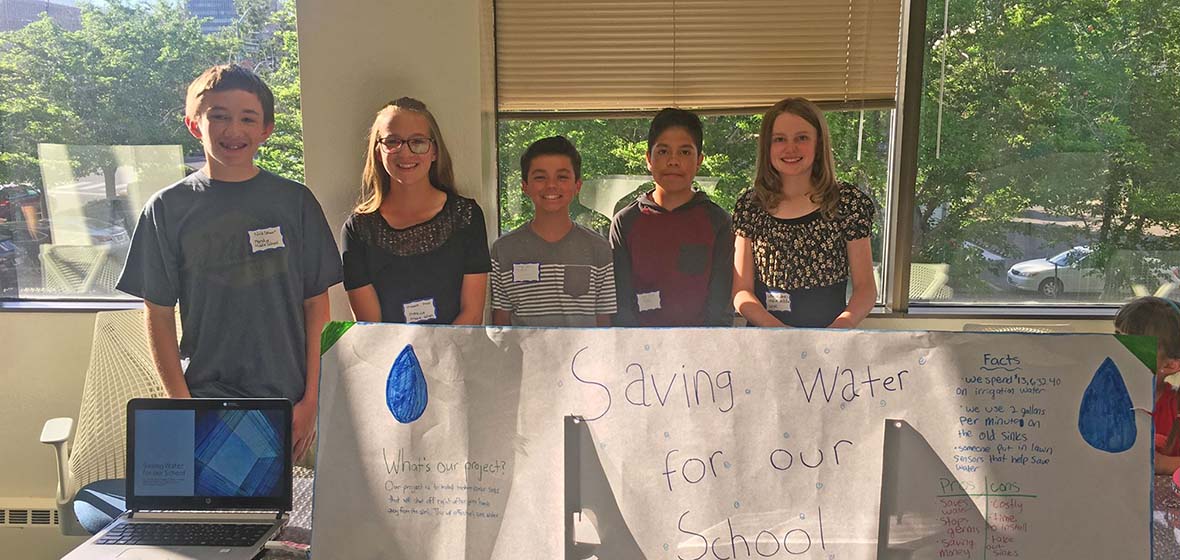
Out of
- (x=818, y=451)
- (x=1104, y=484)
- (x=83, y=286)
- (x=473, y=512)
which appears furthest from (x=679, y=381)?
(x=83, y=286)

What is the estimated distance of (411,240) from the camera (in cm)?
233

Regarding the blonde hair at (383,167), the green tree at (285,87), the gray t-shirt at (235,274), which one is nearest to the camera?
the gray t-shirt at (235,274)

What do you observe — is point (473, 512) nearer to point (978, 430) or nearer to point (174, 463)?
point (174, 463)

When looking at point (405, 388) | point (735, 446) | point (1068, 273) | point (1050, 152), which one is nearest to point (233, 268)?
point (405, 388)

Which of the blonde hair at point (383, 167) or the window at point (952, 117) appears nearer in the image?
the blonde hair at point (383, 167)

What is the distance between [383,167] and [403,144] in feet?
0.37

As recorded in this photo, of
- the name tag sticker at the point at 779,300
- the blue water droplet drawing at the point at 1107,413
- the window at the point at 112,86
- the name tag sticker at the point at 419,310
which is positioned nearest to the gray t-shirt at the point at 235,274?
the name tag sticker at the point at 419,310

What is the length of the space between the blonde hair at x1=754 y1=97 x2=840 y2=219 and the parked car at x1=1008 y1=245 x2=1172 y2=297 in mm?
1256

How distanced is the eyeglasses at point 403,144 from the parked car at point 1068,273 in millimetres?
2355

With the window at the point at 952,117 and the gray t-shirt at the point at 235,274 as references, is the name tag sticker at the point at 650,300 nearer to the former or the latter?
the window at the point at 952,117

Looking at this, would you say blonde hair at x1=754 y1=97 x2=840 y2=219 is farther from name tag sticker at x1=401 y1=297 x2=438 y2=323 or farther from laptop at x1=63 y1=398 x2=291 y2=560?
laptop at x1=63 y1=398 x2=291 y2=560

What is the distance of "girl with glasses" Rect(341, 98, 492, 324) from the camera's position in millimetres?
2332

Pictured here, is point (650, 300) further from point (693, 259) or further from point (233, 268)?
point (233, 268)

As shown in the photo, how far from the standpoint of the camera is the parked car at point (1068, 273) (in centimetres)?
306
